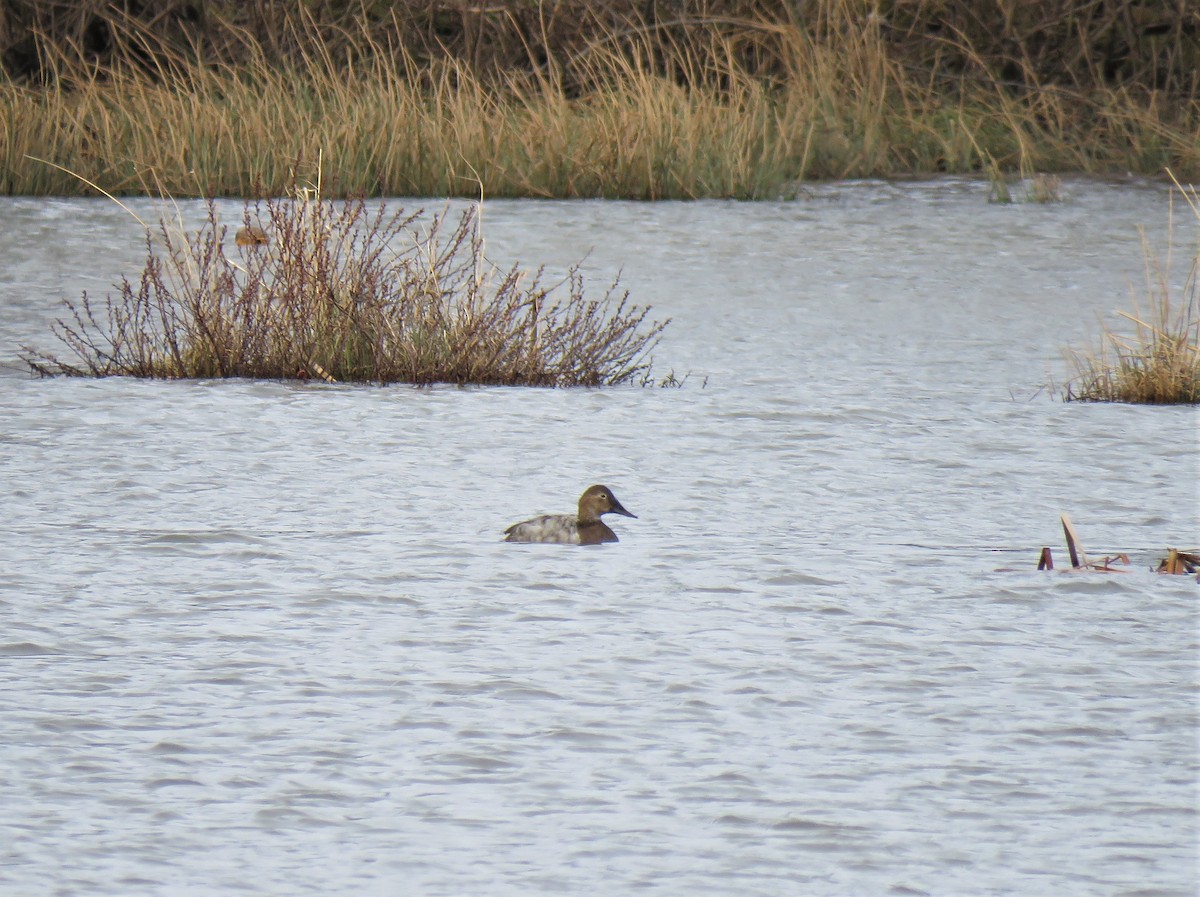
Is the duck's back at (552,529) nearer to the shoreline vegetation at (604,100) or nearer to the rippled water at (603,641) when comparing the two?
the rippled water at (603,641)

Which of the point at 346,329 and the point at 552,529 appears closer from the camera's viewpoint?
the point at 552,529

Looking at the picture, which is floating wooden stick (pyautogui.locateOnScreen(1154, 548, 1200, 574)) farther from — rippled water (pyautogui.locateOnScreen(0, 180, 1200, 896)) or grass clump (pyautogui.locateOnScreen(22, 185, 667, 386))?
grass clump (pyautogui.locateOnScreen(22, 185, 667, 386))

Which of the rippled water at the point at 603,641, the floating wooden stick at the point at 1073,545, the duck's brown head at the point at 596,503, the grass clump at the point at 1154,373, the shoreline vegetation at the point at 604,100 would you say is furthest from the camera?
the shoreline vegetation at the point at 604,100

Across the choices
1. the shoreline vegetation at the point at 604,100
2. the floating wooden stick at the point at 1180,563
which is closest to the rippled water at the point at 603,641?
the floating wooden stick at the point at 1180,563

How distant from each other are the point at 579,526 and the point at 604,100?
36.0 feet

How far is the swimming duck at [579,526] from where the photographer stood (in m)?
5.94

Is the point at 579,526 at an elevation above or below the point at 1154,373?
below

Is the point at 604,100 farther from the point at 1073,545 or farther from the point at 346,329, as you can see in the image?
the point at 1073,545

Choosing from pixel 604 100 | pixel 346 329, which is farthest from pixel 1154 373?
pixel 604 100

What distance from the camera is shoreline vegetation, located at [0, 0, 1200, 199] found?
1627 cm

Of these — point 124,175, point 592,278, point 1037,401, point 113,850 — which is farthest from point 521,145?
point 113,850

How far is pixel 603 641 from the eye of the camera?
4.91 metres

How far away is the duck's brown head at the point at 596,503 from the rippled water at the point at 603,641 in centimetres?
14

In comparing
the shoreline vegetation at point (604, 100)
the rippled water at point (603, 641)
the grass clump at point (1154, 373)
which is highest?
the shoreline vegetation at point (604, 100)
